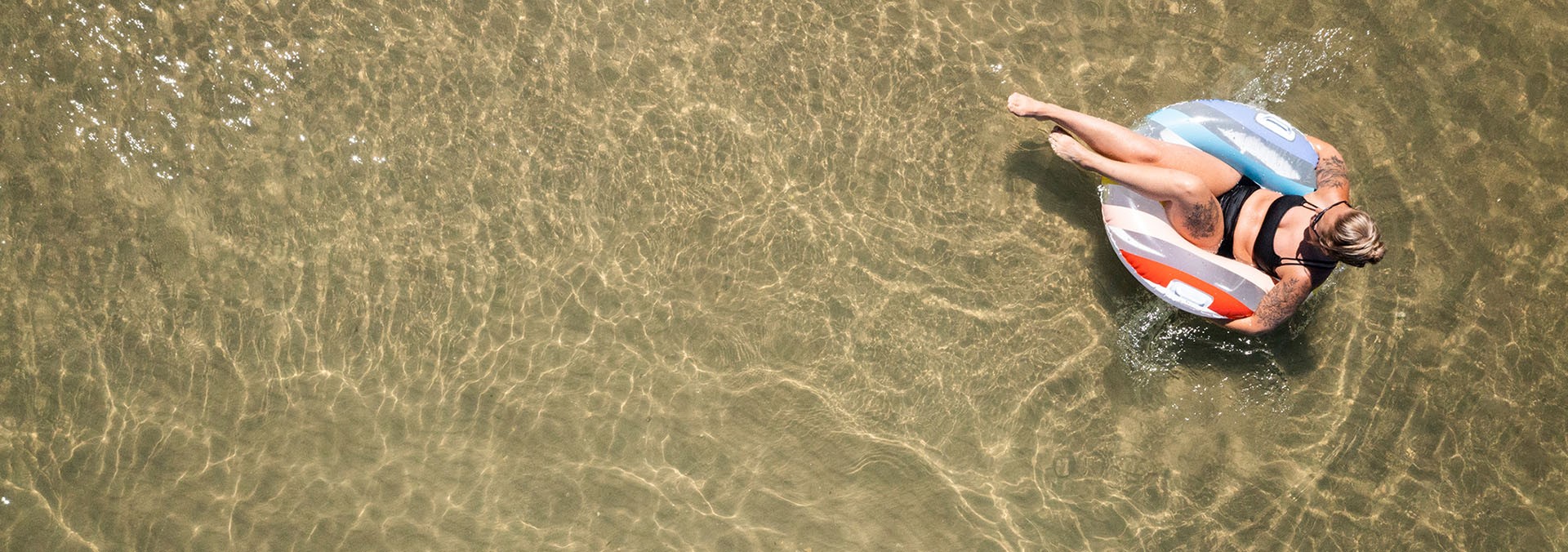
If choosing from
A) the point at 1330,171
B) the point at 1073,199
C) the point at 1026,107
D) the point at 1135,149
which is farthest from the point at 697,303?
the point at 1330,171

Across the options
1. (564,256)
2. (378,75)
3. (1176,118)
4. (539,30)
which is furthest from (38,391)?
(1176,118)

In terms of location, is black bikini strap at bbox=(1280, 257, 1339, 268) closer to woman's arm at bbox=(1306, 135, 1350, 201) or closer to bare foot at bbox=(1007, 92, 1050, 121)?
woman's arm at bbox=(1306, 135, 1350, 201)

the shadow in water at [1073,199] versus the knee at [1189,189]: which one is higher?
the knee at [1189,189]

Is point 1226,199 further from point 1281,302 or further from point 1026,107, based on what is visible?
point 1026,107

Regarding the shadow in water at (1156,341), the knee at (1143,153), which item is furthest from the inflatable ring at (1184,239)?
the shadow in water at (1156,341)

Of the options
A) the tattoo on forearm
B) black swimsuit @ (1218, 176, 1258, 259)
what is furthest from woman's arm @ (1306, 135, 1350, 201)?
black swimsuit @ (1218, 176, 1258, 259)

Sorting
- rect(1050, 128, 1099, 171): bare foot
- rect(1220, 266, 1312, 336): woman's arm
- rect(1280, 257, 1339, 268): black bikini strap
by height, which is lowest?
rect(1220, 266, 1312, 336): woman's arm

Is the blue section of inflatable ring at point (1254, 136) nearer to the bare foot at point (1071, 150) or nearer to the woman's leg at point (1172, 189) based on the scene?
the woman's leg at point (1172, 189)
